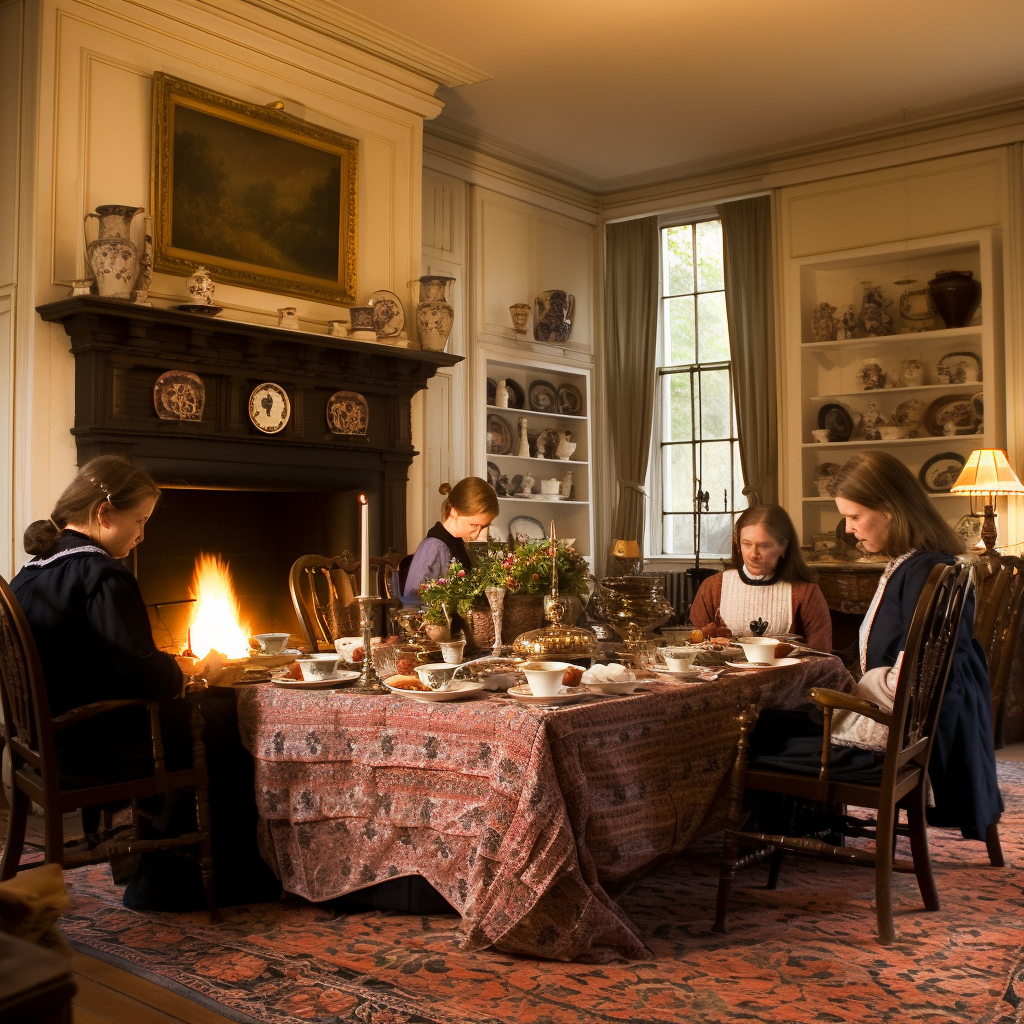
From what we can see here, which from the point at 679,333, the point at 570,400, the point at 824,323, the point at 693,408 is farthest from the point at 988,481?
the point at 570,400

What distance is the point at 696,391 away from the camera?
784 centimetres

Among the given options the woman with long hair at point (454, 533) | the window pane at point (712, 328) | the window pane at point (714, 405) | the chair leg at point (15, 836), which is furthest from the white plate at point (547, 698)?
the window pane at point (712, 328)

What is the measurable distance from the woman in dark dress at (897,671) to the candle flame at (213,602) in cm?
288

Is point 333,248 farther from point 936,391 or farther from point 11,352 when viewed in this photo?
point 936,391

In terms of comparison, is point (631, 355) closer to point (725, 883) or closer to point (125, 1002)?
point (725, 883)

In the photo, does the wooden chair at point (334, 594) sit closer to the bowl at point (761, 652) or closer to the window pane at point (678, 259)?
the bowl at point (761, 652)

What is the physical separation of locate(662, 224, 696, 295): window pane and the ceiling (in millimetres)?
571

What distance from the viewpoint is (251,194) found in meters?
5.00

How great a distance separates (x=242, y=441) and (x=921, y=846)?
10.7 feet

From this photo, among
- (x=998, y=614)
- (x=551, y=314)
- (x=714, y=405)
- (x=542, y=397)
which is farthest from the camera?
(x=714, y=405)

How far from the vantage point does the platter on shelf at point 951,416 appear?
6.53 meters

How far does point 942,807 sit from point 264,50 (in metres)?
4.25

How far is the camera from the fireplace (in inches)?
169

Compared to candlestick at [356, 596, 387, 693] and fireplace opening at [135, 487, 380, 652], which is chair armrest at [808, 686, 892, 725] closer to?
candlestick at [356, 596, 387, 693]
